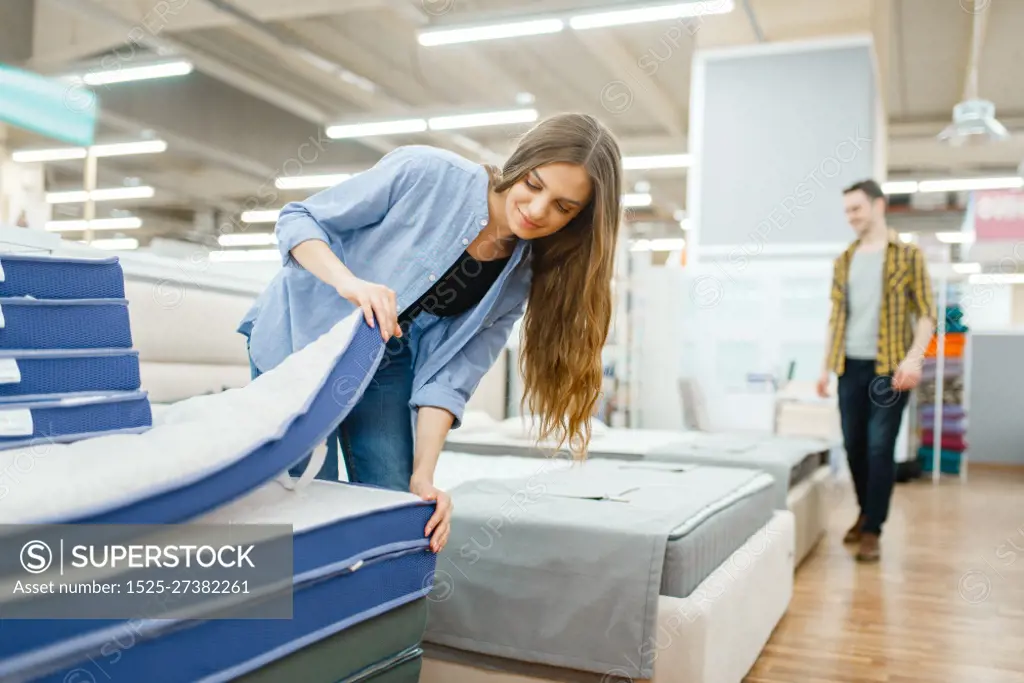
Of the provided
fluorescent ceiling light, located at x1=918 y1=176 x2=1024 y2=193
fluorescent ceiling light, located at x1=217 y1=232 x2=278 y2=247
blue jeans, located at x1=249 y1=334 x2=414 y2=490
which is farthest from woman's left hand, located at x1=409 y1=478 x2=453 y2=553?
fluorescent ceiling light, located at x1=217 y1=232 x2=278 y2=247


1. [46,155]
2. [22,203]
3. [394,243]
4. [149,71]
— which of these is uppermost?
[149,71]

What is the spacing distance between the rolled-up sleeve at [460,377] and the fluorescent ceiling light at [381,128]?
6855mm

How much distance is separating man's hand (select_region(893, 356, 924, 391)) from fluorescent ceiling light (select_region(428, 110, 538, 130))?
485 centimetres

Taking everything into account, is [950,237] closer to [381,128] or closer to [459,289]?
[381,128]

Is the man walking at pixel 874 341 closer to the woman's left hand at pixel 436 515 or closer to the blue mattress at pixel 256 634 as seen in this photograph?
the woman's left hand at pixel 436 515

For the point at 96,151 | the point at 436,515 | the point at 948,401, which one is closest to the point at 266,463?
the point at 436,515

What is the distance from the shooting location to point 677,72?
9281 millimetres

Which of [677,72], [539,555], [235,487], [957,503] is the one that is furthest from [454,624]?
[677,72]

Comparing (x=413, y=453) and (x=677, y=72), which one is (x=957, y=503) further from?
(x=677, y=72)

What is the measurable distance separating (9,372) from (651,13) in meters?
5.26

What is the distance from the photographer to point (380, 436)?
Answer: 1478 millimetres

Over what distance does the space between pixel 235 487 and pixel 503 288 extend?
2.15ft

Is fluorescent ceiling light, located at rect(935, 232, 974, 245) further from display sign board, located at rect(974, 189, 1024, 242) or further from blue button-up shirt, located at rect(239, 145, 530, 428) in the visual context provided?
blue button-up shirt, located at rect(239, 145, 530, 428)

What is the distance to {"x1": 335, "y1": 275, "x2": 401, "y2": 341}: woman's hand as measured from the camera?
1.20 metres
